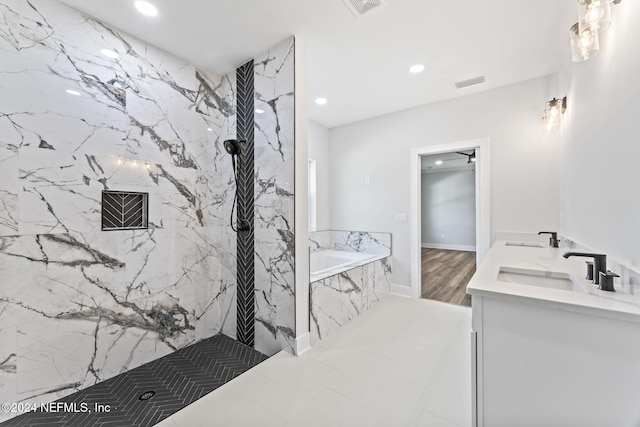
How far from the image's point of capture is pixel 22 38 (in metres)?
1.58

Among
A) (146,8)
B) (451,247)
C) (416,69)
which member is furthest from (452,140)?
(451,247)

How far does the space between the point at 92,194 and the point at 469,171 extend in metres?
8.68

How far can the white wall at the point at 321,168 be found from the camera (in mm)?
4082

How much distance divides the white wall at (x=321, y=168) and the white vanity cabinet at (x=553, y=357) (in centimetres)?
313

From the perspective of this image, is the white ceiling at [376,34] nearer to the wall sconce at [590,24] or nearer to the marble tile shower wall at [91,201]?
the marble tile shower wall at [91,201]

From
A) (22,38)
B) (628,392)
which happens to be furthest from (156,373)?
(628,392)

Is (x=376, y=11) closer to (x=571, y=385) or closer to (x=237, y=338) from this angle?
(x=571, y=385)

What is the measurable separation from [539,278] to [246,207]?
92.8 inches

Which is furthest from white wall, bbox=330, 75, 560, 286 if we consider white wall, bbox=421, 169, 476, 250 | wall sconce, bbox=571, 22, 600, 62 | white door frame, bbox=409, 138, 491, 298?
white wall, bbox=421, 169, 476, 250

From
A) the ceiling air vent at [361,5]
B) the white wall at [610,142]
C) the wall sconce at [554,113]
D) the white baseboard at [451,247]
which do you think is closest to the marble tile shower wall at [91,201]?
the ceiling air vent at [361,5]

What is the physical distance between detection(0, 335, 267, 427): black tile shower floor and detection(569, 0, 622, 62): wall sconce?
117 inches

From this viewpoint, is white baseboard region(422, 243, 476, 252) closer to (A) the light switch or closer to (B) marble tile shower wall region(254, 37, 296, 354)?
(A) the light switch

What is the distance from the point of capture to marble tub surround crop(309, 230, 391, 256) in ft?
12.5

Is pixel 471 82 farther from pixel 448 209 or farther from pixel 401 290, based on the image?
pixel 448 209
